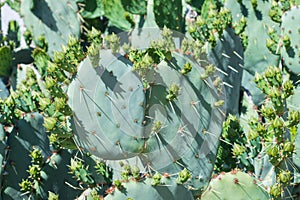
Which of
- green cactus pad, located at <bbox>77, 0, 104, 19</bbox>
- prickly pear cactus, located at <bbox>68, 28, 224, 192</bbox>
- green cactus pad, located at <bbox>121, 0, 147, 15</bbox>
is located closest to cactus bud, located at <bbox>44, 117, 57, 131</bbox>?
prickly pear cactus, located at <bbox>68, 28, 224, 192</bbox>

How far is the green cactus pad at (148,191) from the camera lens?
3.07m

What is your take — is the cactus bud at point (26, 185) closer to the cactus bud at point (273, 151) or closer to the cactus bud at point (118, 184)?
the cactus bud at point (118, 184)

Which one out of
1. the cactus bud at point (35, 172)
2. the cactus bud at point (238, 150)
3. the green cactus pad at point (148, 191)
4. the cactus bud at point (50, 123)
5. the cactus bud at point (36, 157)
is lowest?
the cactus bud at point (35, 172)

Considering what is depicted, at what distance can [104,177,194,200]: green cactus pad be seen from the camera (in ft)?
10.1

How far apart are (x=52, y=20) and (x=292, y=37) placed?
1.46 meters

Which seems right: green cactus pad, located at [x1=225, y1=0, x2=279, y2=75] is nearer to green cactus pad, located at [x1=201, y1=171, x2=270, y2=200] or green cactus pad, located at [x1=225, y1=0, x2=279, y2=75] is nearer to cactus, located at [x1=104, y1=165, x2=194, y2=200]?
green cactus pad, located at [x1=201, y1=171, x2=270, y2=200]

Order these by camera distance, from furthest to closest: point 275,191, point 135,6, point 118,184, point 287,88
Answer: point 135,6
point 287,88
point 275,191
point 118,184

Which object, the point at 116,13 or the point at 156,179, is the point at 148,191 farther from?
the point at 116,13

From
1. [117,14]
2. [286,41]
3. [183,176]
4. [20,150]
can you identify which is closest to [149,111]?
[183,176]

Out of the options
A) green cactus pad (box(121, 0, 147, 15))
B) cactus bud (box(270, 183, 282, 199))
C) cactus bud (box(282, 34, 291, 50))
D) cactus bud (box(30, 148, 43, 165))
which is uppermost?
cactus bud (box(282, 34, 291, 50))

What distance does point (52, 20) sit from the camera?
4.86 metres

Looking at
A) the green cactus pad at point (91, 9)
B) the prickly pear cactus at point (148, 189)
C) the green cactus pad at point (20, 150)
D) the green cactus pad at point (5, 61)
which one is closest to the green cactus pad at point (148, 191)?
the prickly pear cactus at point (148, 189)

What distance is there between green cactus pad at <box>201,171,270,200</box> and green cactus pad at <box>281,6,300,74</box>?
903 mm

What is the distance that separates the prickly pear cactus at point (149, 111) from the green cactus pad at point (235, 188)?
0.14 m
